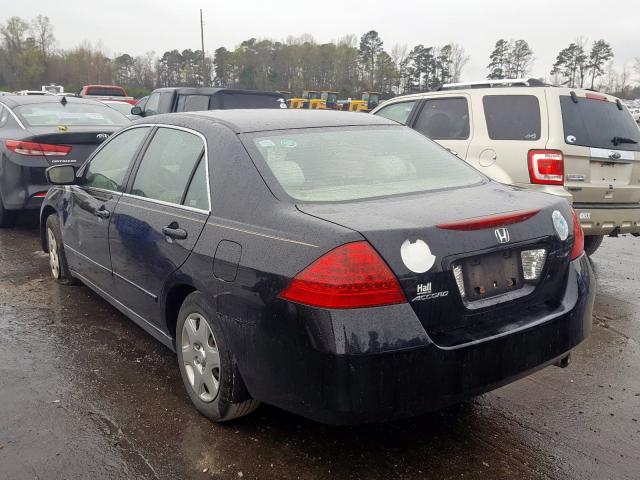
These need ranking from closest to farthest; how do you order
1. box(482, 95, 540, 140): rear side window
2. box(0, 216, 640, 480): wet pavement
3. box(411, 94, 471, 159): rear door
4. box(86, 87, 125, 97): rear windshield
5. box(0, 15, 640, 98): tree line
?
box(0, 216, 640, 480): wet pavement → box(482, 95, 540, 140): rear side window → box(411, 94, 471, 159): rear door → box(86, 87, 125, 97): rear windshield → box(0, 15, 640, 98): tree line

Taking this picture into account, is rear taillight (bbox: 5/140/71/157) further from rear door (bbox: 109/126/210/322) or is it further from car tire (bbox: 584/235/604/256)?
car tire (bbox: 584/235/604/256)

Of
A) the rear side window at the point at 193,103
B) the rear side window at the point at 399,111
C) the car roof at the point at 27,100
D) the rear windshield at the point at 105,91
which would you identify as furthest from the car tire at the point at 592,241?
the rear windshield at the point at 105,91

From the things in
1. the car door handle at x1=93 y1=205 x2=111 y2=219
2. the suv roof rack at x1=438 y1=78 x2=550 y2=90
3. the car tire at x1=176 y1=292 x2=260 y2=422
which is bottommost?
the car tire at x1=176 y1=292 x2=260 y2=422

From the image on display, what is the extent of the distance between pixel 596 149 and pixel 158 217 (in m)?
4.18

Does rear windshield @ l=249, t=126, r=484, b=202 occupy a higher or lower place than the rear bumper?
higher

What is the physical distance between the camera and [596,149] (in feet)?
18.4

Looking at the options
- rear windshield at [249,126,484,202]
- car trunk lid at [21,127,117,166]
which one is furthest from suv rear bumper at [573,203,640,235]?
car trunk lid at [21,127,117,166]

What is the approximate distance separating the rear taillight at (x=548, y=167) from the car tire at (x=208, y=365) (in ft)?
12.2

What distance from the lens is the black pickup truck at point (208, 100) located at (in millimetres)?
10797

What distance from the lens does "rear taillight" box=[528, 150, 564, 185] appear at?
5.49m

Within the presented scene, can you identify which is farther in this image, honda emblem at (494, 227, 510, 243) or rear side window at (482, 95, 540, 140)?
rear side window at (482, 95, 540, 140)

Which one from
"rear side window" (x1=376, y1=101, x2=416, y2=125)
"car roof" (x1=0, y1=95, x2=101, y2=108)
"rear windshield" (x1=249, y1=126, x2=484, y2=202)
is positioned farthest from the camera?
"car roof" (x1=0, y1=95, x2=101, y2=108)

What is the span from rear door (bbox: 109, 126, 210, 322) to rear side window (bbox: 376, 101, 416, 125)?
4.04 meters

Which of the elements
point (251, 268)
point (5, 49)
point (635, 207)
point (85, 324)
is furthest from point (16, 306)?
point (5, 49)
